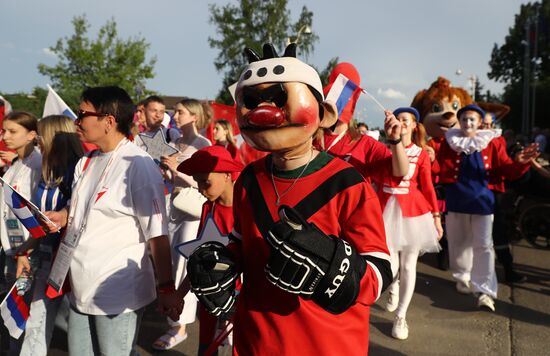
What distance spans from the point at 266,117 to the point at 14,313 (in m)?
2.28

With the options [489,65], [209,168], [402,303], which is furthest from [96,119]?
[489,65]

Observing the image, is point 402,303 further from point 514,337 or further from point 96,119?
point 96,119

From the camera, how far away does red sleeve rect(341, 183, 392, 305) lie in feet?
5.07

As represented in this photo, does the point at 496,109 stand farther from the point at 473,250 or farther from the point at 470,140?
the point at 473,250

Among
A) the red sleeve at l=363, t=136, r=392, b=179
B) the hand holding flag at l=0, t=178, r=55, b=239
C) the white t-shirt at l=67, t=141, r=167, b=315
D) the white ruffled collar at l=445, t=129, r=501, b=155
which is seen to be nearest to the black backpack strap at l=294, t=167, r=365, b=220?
the white t-shirt at l=67, t=141, r=167, b=315

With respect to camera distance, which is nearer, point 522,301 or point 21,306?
point 21,306

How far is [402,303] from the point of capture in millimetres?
4027

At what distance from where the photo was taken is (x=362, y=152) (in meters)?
3.82

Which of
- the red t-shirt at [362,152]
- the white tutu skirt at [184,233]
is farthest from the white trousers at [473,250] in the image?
the white tutu skirt at [184,233]

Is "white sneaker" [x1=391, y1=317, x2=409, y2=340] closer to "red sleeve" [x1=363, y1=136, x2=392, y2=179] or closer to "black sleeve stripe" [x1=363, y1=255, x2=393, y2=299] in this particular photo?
"red sleeve" [x1=363, y1=136, x2=392, y2=179]

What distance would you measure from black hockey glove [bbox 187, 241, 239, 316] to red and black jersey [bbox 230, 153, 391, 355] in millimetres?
102

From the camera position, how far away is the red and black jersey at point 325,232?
5.21 ft

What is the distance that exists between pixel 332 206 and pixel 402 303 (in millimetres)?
2763

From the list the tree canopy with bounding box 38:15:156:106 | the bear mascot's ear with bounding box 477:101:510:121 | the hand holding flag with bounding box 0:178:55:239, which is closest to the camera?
the hand holding flag with bounding box 0:178:55:239
